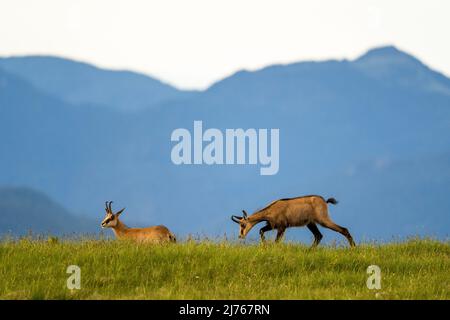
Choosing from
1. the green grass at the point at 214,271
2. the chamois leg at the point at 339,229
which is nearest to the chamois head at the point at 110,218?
the green grass at the point at 214,271

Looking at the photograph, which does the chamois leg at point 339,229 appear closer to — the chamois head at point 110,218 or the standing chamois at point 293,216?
the standing chamois at point 293,216

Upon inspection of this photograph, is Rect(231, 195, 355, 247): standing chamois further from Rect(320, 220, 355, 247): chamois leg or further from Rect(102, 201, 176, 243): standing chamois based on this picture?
Rect(102, 201, 176, 243): standing chamois

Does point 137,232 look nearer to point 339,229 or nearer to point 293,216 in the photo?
point 293,216

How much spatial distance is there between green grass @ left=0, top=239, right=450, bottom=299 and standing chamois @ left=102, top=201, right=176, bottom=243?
1.61 metres

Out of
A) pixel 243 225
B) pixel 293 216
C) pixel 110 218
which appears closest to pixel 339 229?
pixel 293 216

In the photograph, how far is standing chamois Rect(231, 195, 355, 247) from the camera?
22.3 meters

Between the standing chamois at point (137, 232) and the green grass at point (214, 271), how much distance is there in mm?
1608

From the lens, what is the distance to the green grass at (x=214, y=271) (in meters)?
16.0

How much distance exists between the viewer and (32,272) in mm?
17812
